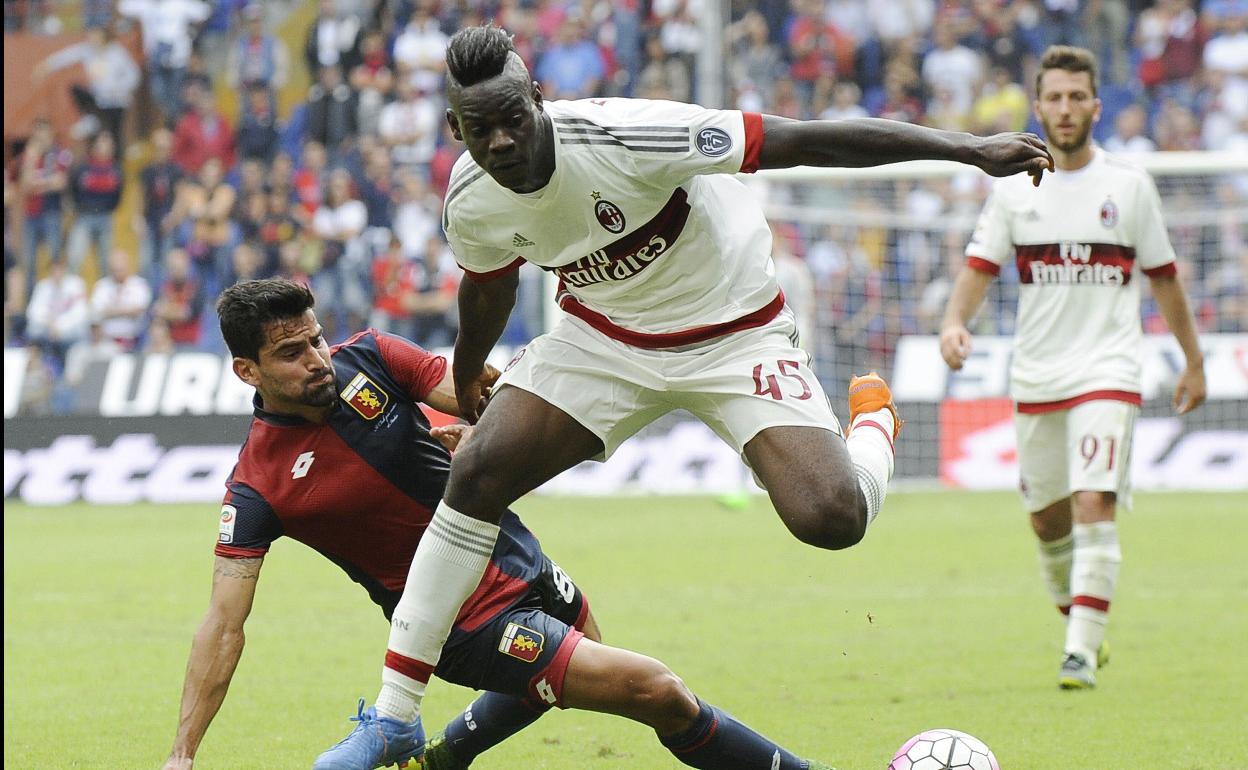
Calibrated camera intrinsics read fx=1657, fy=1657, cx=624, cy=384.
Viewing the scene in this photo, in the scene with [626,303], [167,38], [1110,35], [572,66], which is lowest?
[626,303]

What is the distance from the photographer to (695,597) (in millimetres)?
9906

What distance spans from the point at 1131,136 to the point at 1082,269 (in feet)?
39.4

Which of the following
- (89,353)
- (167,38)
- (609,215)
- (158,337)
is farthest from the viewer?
(167,38)

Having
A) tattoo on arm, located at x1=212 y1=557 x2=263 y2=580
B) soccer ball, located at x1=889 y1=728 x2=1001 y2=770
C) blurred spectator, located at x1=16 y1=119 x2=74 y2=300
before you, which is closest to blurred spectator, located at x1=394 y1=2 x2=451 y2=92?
blurred spectator, located at x1=16 y1=119 x2=74 y2=300

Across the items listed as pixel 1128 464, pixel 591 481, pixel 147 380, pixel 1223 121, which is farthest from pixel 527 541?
pixel 1223 121

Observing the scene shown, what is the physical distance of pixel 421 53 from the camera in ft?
69.9

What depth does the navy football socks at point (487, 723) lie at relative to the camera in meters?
5.34

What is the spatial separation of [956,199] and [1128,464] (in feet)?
31.3

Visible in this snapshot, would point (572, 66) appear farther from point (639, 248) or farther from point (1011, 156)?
point (1011, 156)

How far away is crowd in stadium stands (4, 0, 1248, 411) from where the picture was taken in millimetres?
19062

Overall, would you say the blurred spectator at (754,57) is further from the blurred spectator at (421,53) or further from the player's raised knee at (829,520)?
the player's raised knee at (829,520)

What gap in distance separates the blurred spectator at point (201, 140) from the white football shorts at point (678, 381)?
16.7 m

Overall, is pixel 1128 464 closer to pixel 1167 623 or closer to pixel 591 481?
pixel 1167 623

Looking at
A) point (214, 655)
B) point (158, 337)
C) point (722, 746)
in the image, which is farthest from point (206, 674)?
point (158, 337)
